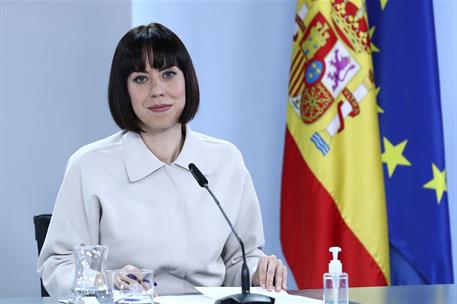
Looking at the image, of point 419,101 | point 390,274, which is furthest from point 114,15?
point 390,274

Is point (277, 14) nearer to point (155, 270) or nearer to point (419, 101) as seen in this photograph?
point (419, 101)

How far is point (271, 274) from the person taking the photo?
83.4 inches

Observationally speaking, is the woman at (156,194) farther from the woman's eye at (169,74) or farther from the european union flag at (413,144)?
the european union flag at (413,144)

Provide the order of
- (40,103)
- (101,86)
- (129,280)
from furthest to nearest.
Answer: (101,86) → (40,103) → (129,280)

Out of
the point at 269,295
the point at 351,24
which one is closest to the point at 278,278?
the point at 269,295

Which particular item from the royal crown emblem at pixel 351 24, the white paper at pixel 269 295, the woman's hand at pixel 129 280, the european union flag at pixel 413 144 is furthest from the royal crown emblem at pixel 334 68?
the woman's hand at pixel 129 280

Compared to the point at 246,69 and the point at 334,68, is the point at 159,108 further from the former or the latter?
the point at 246,69

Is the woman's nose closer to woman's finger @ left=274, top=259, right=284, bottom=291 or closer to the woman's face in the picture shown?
the woman's face

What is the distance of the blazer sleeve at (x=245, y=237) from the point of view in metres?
2.38

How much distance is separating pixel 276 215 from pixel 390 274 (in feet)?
2.36

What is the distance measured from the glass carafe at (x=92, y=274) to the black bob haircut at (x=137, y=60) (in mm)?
802

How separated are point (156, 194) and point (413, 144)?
1.46 meters

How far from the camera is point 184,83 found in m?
2.38

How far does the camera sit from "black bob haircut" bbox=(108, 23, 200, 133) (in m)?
2.31
